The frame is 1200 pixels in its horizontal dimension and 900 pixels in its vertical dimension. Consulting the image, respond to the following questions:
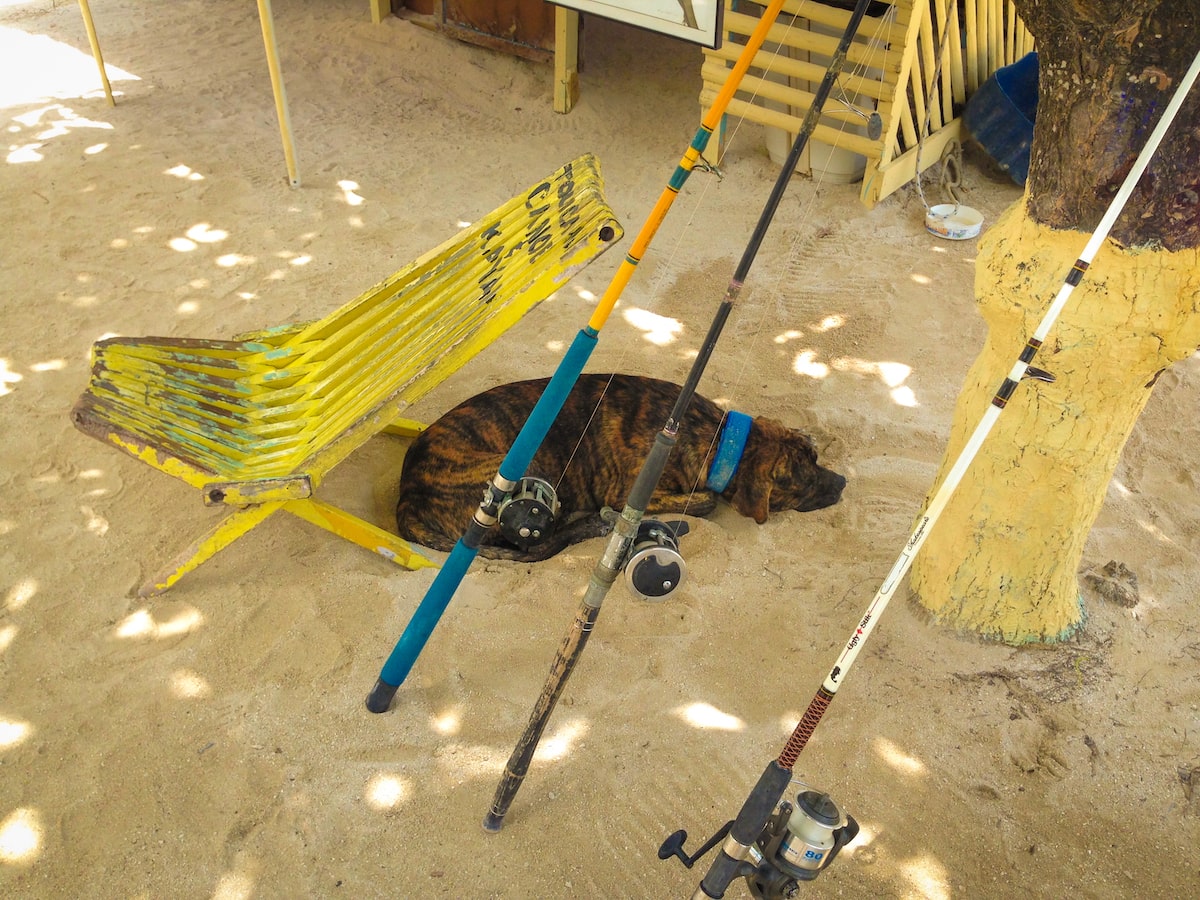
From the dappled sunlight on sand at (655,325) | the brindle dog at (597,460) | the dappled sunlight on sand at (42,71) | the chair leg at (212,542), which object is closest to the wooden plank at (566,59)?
the dappled sunlight on sand at (655,325)

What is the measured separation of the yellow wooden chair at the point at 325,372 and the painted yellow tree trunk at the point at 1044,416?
150cm

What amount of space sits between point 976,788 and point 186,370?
329 cm

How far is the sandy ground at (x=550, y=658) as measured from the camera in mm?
2826

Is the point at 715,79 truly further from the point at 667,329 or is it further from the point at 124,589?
the point at 124,589

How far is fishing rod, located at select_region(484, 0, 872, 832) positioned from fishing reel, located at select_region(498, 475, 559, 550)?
0.91 meters

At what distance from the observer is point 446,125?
7.42 metres

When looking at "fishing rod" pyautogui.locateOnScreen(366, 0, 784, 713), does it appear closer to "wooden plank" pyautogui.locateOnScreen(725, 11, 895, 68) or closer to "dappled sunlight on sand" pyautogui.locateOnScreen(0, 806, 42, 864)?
"dappled sunlight on sand" pyautogui.locateOnScreen(0, 806, 42, 864)

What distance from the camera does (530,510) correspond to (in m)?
3.55

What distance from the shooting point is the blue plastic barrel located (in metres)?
6.57

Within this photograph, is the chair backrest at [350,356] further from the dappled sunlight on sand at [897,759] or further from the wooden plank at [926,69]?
the wooden plank at [926,69]

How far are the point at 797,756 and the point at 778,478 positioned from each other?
83.2 inches

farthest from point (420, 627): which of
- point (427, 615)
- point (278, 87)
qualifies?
point (278, 87)

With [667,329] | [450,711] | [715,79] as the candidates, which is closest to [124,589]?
[450,711]

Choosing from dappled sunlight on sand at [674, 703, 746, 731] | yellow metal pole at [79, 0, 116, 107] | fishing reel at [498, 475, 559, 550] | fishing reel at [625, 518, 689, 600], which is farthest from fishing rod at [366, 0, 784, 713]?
yellow metal pole at [79, 0, 116, 107]
